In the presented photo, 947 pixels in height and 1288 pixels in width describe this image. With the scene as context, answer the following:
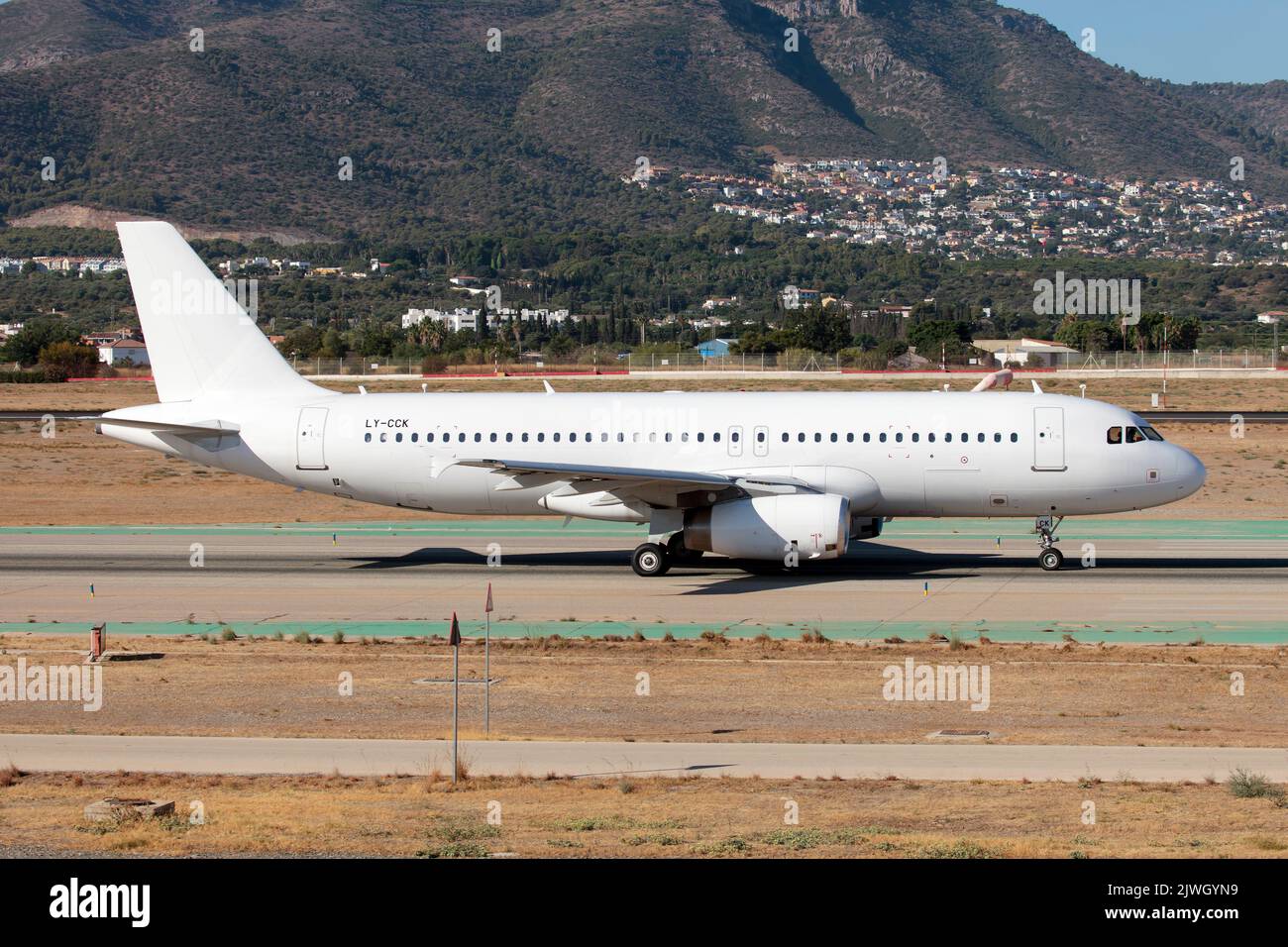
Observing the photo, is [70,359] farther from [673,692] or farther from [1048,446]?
[673,692]

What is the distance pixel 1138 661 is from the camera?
80.2 ft

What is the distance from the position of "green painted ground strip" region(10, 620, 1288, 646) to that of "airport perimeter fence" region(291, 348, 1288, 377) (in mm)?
77804

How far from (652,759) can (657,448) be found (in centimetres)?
1757

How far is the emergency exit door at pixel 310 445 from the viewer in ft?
120

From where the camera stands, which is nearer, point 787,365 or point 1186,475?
point 1186,475

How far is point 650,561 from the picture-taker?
113 ft

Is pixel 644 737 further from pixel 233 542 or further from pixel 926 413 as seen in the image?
pixel 233 542

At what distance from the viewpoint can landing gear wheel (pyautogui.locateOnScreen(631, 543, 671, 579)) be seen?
3456 centimetres
